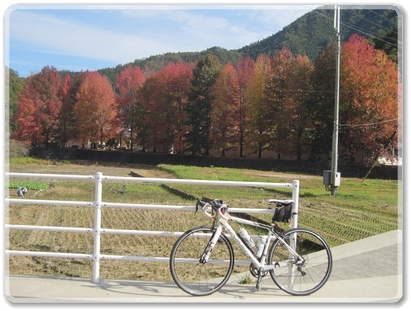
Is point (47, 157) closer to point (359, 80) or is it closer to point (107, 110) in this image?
point (107, 110)

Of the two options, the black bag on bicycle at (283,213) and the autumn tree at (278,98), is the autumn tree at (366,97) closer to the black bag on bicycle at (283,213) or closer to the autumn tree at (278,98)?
the autumn tree at (278,98)

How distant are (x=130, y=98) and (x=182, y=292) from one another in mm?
54974

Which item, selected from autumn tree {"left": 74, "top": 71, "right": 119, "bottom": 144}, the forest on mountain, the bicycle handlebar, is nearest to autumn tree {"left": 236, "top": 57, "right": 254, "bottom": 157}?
the forest on mountain

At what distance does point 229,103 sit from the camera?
160 ft

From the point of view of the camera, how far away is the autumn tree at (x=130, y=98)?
56838 mm

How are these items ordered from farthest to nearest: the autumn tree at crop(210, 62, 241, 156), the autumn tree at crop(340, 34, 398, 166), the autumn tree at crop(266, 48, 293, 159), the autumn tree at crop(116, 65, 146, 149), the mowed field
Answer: the autumn tree at crop(116, 65, 146, 149) → the autumn tree at crop(210, 62, 241, 156) → the autumn tree at crop(266, 48, 293, 159) → the autumn tree at crop(340, 34, 398, 166) → the mowed field

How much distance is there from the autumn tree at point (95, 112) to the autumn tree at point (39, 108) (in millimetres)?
3067

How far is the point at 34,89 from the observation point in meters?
55.7

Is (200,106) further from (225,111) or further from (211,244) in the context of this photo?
(211,244)

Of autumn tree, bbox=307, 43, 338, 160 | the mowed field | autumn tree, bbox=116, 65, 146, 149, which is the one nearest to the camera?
the mowed field

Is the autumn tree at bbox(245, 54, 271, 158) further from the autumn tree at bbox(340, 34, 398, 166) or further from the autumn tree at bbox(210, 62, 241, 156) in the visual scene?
the autumn tree at bbox(340, 34, 398, 166)

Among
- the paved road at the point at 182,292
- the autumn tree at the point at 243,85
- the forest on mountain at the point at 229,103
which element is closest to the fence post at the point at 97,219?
the paved road at the point at 182,292

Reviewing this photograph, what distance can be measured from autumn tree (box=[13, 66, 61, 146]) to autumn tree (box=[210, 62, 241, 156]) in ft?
66.4

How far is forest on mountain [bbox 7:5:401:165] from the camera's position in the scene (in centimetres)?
3731
